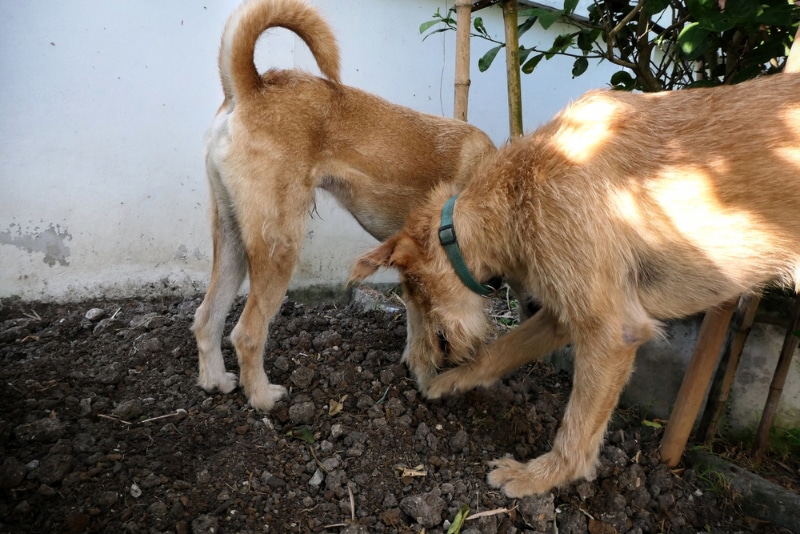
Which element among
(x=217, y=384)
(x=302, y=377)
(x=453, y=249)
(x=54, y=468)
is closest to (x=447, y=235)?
(x=453, y=249)

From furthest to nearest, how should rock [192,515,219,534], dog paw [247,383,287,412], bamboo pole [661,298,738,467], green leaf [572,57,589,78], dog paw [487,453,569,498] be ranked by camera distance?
green leaf [572,57,589,78] < dog paw [247,383,287,412] < bamboo pole [661,298,738,467] < dog paw [487,453,569,498] < rock [192,515,219,534]

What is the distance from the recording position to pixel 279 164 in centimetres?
259

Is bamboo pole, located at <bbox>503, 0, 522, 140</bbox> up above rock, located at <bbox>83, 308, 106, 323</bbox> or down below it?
above

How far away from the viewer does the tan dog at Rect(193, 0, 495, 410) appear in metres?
2.56

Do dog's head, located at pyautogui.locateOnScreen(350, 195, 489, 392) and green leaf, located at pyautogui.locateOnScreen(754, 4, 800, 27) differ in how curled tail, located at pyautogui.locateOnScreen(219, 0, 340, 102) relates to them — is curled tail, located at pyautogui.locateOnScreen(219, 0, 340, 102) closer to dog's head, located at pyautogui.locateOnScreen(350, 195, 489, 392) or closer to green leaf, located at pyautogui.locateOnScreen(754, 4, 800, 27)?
dog's head, located at pyautogui.locateOnScreen(350, 195, 489, 392)

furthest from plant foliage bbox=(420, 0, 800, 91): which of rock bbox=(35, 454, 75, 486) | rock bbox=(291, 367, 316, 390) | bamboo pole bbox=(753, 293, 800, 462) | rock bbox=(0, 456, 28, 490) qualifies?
rock bbox=(0, 456, 28, 490)

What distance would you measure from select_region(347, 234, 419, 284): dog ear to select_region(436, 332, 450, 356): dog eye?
0.38m

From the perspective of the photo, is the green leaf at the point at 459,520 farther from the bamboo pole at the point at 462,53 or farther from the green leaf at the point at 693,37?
the bamboo pole at the point at 462,53

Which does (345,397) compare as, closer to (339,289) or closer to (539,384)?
(539,384)

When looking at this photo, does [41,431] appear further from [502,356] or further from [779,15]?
[779,15]

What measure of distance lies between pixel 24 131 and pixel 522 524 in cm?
359

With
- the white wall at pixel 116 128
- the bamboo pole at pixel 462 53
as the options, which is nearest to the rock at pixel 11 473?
the white wall at pixel 116 128

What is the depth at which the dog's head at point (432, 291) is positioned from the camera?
246 centimetres

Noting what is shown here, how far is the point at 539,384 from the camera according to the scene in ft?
10.4
